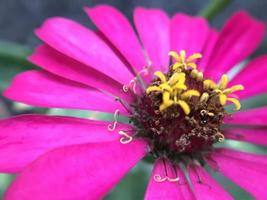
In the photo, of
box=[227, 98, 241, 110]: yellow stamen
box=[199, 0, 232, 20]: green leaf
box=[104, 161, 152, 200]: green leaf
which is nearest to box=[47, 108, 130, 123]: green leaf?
box=[104, 161, 152, 200]: green leaf

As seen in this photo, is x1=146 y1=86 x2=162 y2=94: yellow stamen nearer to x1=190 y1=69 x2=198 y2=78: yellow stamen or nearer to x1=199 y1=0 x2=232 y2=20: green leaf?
x1=190 y1=69 x2=198 y2=78: yellow stamen

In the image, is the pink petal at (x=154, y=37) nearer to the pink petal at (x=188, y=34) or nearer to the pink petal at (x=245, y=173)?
the pink petal at (x=188, y=34)

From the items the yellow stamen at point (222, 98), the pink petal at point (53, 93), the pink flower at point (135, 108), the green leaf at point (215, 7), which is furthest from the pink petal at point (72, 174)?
the green leaf at point (215, 7)

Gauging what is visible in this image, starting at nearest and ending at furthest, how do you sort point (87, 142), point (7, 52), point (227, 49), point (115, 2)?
point (87, 142)
point (227, 49)
point (7, 52)
point (115, 2)

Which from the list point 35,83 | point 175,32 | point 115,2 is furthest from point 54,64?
point 115,2

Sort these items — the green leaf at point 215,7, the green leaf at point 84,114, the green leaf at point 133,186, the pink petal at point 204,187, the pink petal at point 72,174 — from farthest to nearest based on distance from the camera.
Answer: the green leaf at point 215,7 < the green leaf at point 133,186 < the green leaf at point 84,114 < the pink petal at point 204,187 < the pink petal at point 72,174

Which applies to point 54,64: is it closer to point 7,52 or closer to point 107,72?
point 107,72
